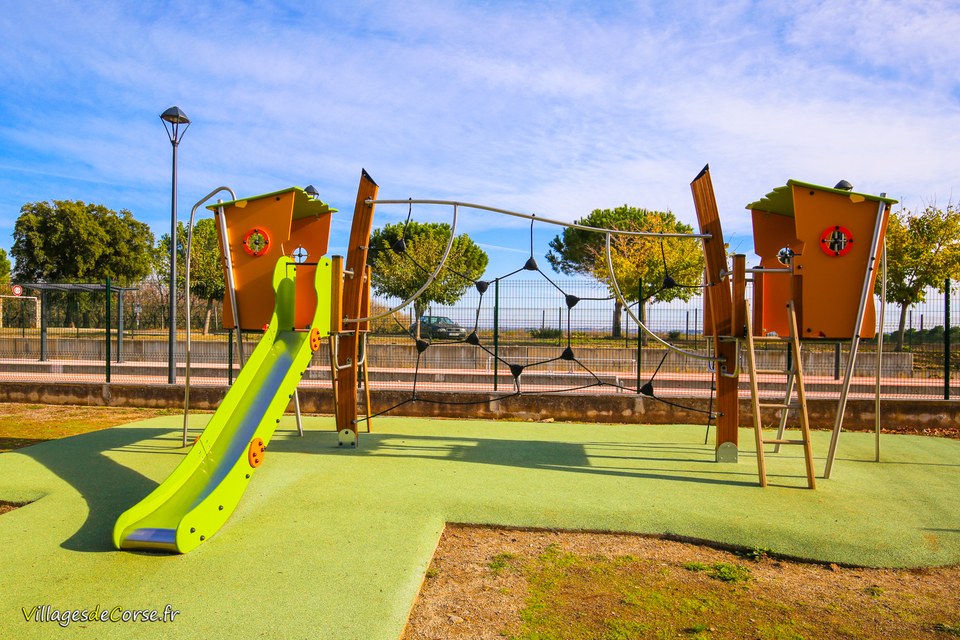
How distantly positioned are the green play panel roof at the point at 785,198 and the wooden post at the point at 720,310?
647 mm

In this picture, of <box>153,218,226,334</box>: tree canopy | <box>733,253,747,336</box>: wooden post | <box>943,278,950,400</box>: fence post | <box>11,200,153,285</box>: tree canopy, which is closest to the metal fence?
<box>943,278,950,400</box>: fence post

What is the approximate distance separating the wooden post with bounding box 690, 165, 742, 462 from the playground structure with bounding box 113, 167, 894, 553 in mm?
11

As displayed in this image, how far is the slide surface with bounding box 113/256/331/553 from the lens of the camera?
3.83 metres

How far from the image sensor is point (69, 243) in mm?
40469

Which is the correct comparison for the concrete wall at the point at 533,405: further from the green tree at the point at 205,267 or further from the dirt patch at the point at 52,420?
the green tree at the point at 205,267

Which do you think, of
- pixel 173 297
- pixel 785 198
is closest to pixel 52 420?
pixel 173 297

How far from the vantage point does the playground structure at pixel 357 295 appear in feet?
15.5

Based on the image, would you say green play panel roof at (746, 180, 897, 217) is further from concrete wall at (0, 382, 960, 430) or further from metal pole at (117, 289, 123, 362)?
metal pole at (117, 289, 123, 362)

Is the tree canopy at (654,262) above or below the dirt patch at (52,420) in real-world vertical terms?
above

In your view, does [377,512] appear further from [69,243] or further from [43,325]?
[69,243]

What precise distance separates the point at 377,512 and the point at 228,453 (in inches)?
45.1

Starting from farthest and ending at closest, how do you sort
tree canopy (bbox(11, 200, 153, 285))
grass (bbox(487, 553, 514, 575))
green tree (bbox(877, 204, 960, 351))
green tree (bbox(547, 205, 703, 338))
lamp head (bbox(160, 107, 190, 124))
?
tree canopy (bbox(11, 200, 153, 285))
green tree (bbox(547, 205, 703, 338))
green tree (bbox(877, 204, 960, 351))
lamp head (bbox(160, 107, 190, 124))
grass (bbox(487, 553, 514, 575))

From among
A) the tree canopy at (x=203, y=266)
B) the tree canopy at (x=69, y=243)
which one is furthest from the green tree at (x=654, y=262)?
the tree canopy at (x=69, y=243)

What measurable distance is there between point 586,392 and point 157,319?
1248cm
